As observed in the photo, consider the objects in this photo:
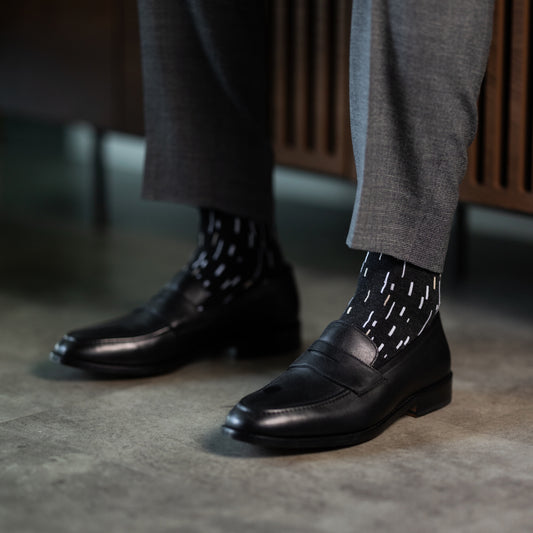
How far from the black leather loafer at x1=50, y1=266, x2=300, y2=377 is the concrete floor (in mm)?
23

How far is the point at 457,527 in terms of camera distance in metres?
0.67

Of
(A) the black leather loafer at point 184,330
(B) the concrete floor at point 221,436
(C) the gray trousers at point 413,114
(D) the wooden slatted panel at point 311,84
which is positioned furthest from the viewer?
Result: (D) the wooden slatted panel at point 311,84

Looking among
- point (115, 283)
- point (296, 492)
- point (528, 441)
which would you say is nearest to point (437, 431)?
point (528, 441)

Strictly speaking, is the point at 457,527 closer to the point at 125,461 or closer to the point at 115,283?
the point at 125,461

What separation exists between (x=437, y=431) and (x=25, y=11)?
47.3 inches

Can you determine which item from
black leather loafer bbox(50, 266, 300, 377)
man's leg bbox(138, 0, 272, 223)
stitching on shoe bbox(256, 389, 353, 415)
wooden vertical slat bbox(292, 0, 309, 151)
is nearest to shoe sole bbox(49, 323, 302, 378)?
black leather loafer bbox(50, 266, 300, 377)

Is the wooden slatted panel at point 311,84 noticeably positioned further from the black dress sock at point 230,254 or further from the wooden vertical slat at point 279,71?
the black dress sock at point 230,254

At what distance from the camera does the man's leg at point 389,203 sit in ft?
2.58

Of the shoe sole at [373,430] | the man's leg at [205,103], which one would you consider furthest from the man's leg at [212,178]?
the shoe sole at [373,430]

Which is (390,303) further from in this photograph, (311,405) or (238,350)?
(238,350)

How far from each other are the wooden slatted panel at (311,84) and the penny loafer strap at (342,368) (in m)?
0.52

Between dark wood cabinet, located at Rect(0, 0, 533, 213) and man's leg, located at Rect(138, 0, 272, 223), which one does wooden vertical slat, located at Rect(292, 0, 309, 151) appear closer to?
dark wood cabinet, located at Rect(0, 0, 533, 213)

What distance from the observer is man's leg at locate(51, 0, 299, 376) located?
1008mm

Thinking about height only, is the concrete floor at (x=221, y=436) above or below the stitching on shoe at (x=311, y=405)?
below
